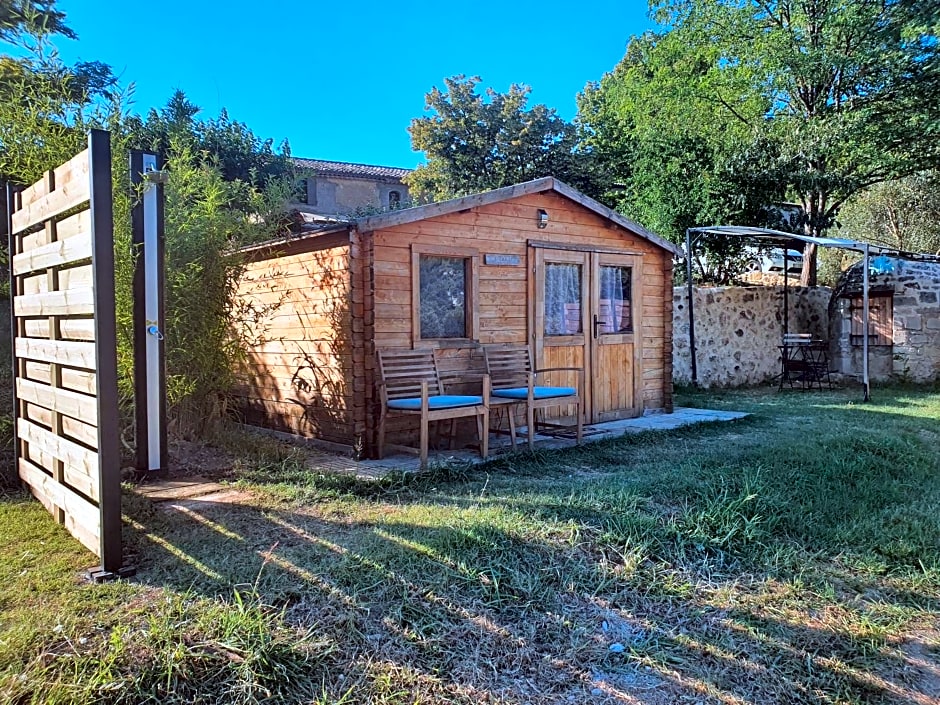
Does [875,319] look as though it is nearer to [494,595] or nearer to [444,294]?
[444,294]

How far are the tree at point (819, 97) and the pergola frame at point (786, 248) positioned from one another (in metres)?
1.61

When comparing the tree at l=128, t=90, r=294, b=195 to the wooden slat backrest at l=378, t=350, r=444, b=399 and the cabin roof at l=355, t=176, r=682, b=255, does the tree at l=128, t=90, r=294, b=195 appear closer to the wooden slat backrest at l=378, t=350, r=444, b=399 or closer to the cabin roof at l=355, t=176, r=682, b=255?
the cabin roof at l=355, t=176, r=682, b=255

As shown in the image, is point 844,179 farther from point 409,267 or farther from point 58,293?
point 58,293

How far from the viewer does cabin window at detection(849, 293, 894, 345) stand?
1165 centimetres

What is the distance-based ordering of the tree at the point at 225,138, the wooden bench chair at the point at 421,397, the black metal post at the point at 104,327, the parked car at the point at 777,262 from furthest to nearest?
the parked car at the point at 777,262, the tree at the point at 225,138, the wooden bench chair at the point at 421,397, the black metal post at the point at 104,327

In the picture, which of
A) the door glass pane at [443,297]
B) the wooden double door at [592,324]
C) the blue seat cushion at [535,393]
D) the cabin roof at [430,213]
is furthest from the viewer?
the wooden double door at [592,324]

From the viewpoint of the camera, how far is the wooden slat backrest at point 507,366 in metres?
6.41

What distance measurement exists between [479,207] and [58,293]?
12.5ft

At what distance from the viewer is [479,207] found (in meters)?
6.36

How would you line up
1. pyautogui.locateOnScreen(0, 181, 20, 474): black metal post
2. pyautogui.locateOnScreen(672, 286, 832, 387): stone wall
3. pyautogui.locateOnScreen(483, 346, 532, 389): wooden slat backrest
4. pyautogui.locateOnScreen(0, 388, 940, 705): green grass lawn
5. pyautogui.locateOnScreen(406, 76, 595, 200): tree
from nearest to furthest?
pyautogui.locateOnScreen(0, 388, 940, 705): green grass lawn
pyautogui.locateOnScreen(0, 181, 20, 474): black metal post
pyautogui.locateOnScreen(483, 346, 532, 389): wooden slat backrest
pyautogui.locateOnScreen(672, 286, 832, 387): stone wall
pyautogui.locateOnScreen(406, 76, 595, 200): tree

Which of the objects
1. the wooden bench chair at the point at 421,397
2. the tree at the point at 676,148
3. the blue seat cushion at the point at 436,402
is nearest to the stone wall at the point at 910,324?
the tree at the point at 676,148

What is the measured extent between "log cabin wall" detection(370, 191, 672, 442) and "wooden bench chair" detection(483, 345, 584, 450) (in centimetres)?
13

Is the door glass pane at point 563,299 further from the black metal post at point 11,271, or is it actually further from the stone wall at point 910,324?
the stone wall at point 910,324

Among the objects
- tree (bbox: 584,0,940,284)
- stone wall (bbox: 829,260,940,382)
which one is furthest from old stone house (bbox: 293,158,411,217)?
stone wall (bbox: 829,260,940,382)
